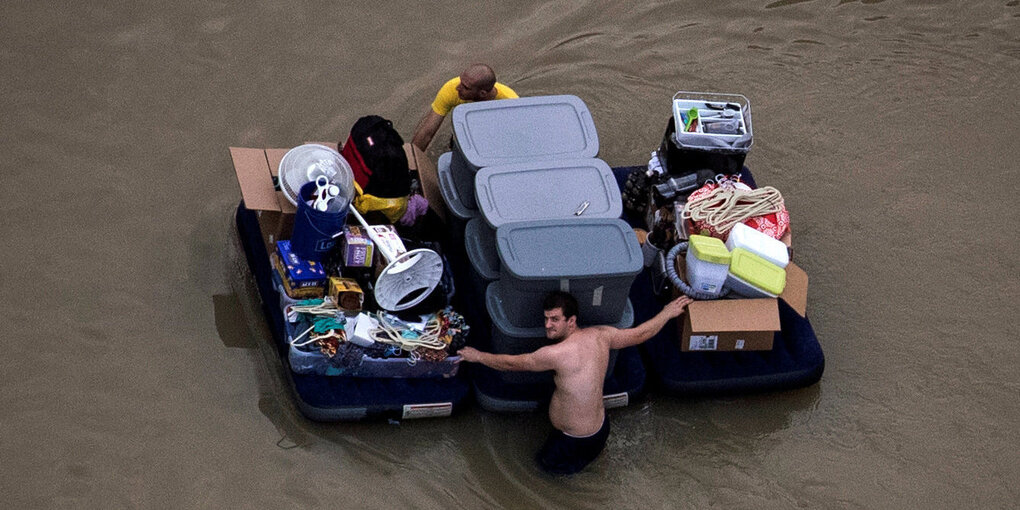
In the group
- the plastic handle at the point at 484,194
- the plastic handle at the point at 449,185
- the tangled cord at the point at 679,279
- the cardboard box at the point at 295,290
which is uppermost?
the plastic handle at the point at 484,194

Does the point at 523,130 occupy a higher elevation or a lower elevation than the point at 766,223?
higher

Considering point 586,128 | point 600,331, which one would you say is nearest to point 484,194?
point 586,128

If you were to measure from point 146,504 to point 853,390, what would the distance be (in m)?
4.23

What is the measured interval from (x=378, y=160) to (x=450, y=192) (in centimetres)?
59

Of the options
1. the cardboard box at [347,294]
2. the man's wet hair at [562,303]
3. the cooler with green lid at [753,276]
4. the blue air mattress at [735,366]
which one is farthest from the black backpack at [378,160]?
the cooler with green lid at [753,276]

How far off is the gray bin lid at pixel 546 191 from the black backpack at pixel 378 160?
524mm

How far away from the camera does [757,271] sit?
6.82m

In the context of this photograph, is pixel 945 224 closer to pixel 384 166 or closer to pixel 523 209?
pixel 523 209

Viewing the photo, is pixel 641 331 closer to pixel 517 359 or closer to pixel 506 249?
pixel 517 359

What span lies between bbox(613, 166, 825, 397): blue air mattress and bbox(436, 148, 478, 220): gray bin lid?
50.2 inches

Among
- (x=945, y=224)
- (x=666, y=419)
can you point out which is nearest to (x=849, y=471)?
(x=666, y=419)

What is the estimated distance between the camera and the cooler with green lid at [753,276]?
6773 millimetres

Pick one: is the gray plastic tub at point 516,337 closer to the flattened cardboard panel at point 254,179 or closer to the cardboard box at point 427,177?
the cardboard box at point 427,177

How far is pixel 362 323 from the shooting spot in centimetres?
648
